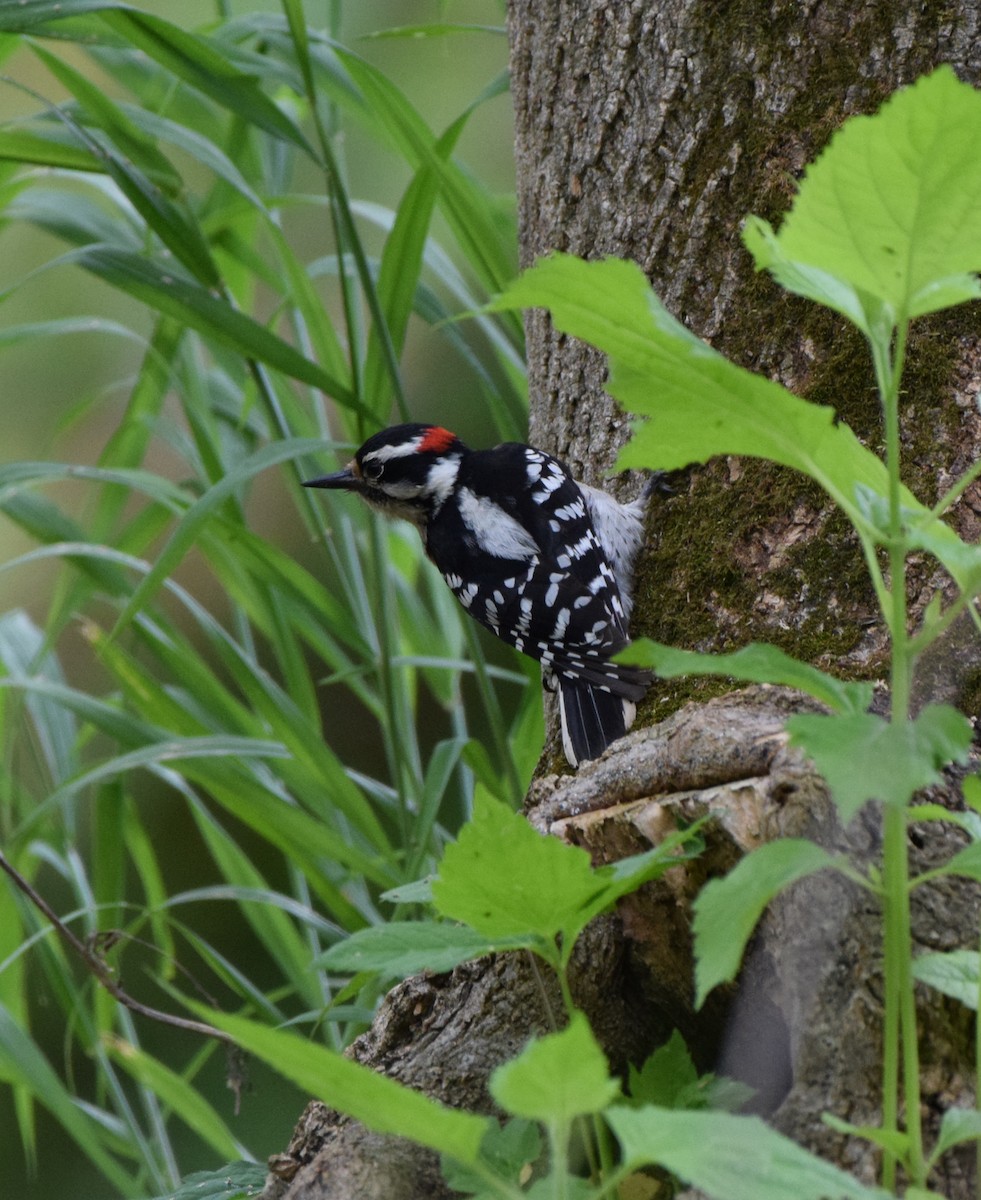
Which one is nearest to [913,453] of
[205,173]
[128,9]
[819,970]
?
[819,970]

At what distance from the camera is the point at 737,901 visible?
1.86ft

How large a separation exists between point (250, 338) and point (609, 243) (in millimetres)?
463

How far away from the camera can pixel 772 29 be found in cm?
135

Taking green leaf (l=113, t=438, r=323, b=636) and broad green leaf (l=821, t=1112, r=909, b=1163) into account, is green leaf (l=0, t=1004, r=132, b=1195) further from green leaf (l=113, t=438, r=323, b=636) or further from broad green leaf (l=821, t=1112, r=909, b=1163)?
broad green leaf (l=821, t=1112, r=909, b=1163)

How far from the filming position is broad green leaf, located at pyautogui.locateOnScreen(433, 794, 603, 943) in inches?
26.1

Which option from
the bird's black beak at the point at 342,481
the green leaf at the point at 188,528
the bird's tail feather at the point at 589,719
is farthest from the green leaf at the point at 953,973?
the bird's black beak at the point at 342,481

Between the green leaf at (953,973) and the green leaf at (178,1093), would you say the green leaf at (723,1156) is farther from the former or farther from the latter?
the green leaf at (178,1093)

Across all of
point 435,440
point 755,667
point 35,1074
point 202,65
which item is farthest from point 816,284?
point 435,440

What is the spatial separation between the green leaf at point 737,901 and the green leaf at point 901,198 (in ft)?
0.91

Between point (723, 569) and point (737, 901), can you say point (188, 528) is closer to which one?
point (723, 569)

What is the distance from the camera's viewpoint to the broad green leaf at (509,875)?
66 cm

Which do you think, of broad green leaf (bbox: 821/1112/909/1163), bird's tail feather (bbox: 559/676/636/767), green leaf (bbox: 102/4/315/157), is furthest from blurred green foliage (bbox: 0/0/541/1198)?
broad green leaf (bbox: 821/1112/909/1163)

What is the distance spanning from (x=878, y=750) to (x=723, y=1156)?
18 cm

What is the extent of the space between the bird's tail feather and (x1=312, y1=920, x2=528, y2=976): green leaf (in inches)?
27.2
